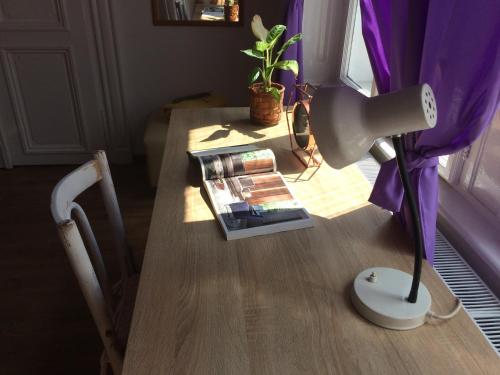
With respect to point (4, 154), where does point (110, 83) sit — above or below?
above

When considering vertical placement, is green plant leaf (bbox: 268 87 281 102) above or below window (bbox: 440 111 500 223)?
above

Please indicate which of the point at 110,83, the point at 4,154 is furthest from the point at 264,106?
the point at 4,154

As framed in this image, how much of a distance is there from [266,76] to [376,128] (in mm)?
1063

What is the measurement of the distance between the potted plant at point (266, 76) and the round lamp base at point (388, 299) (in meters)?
0.93

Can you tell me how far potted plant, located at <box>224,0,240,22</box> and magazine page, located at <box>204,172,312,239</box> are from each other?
171 cm

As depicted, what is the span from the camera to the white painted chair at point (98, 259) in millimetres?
993

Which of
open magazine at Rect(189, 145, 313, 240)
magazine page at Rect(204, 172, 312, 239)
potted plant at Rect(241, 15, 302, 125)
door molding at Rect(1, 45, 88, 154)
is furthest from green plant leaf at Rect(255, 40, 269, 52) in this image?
door molding at Rect(1, 45, 88, 154)

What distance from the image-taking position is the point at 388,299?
0.93 metres

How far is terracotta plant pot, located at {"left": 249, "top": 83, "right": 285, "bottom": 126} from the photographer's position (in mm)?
1746

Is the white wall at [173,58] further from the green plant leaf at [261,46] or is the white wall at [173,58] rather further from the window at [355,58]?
the green plant leaf at [261,46]

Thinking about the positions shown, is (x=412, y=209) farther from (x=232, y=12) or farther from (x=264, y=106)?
(x=232, y=12)

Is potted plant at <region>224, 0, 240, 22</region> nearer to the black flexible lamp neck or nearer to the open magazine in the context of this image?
the open magazine

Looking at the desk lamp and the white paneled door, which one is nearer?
the desk lamp

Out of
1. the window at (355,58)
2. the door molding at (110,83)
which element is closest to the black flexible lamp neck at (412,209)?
the window at (355,58)
